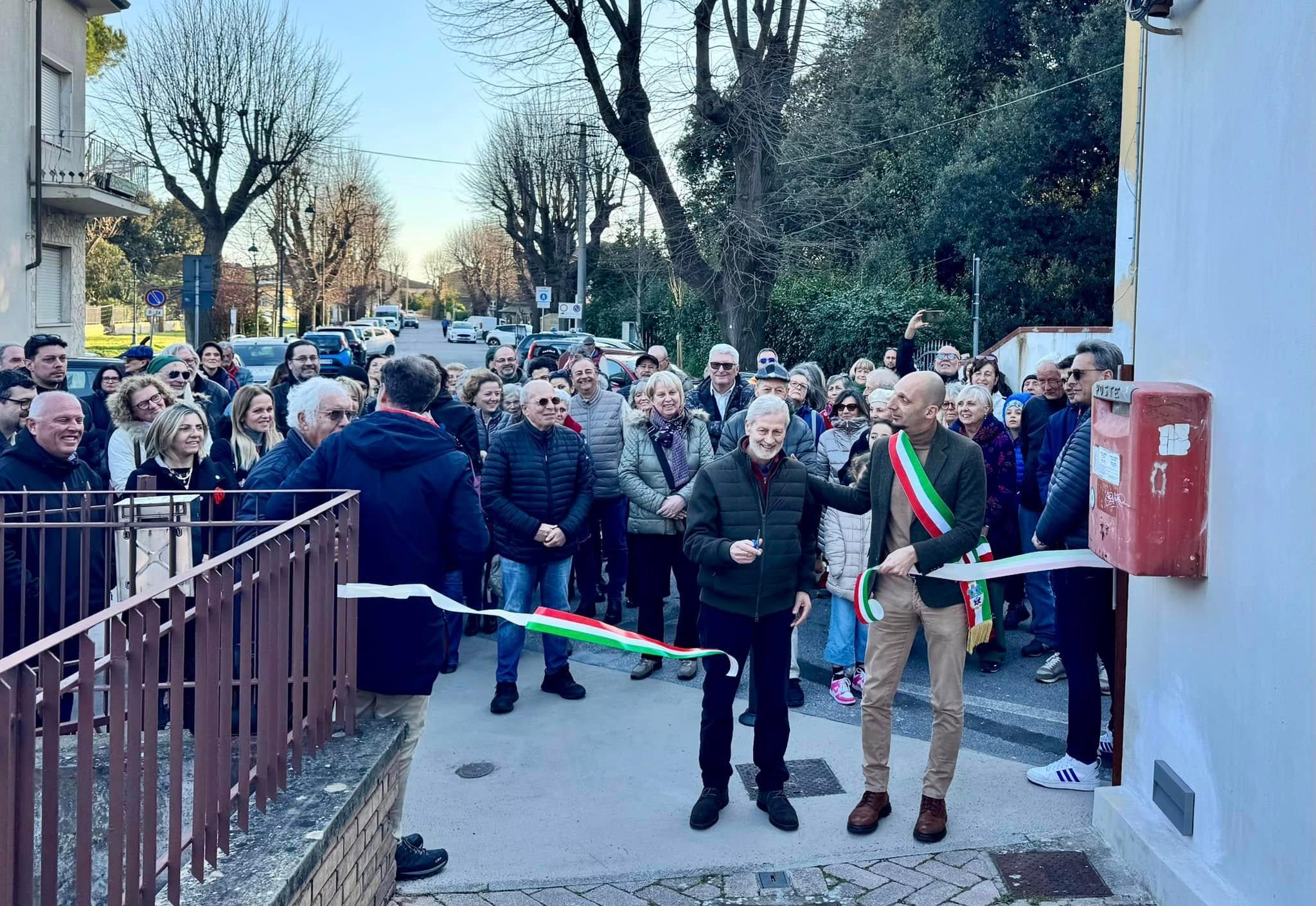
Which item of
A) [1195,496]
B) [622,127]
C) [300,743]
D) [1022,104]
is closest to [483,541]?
[300,743]

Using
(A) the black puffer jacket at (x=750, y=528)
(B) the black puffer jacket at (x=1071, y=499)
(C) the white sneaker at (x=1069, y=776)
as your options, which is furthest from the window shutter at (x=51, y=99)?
(C) the white sneaker at (x=1069, y=776)

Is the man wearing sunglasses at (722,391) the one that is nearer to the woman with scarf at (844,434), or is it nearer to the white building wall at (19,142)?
the woman with scarf at (844,434)

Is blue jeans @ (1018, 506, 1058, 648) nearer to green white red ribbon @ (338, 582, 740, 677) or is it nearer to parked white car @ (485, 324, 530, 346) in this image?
green white red ribbon @ (338, 582, 740, 677)

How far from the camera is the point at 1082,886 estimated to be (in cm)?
428

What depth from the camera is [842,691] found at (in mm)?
6586

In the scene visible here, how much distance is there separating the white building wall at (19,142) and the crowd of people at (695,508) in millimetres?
13864

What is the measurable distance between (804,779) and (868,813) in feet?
2.02

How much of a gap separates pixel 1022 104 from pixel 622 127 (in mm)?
9059

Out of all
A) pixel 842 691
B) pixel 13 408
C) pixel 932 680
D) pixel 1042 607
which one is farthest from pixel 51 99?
pixel 932 680

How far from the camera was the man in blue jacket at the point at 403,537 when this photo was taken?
4266mm

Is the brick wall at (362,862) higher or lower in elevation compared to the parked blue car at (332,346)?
lower

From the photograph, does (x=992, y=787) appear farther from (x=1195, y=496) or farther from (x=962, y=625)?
(x=1195, y=496)

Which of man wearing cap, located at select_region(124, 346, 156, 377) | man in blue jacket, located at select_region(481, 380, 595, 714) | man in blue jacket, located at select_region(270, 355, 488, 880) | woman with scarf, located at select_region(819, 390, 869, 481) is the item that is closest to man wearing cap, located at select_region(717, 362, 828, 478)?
woman with scarf, located at select_region(819, 390, 869, 481)

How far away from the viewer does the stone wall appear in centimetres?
335
